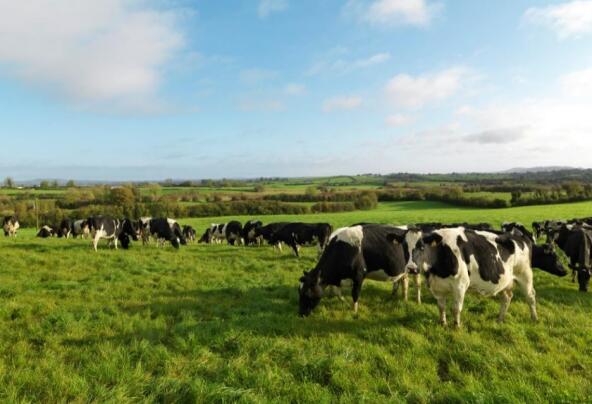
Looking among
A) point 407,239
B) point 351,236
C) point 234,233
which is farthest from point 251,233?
point 407,239

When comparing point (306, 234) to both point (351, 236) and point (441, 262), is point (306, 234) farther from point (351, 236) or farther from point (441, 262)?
point (441, 262)

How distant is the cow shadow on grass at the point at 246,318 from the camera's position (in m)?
7.23

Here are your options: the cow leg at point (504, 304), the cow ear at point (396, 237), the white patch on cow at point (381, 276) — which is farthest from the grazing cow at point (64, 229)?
the cow leg at point (504, 304)

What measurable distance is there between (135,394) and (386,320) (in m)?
5.31

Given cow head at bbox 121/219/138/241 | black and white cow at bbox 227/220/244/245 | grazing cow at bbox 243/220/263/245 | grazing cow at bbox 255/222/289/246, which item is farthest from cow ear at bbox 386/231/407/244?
black and white cow at bbox 227/220/244/245

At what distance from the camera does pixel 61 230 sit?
35.2m

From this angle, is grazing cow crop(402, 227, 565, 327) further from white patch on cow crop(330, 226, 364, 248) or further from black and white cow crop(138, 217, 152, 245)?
black and white cow crop(138, 217, 152, 245)

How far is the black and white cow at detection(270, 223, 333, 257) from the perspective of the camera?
19469 mm

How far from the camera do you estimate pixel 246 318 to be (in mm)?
8195

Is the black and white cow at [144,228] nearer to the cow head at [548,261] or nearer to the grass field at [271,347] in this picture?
the grass field at [271,347]

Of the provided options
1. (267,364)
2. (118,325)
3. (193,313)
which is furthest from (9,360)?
(267,364)

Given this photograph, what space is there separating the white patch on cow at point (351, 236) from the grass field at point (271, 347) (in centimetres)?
163

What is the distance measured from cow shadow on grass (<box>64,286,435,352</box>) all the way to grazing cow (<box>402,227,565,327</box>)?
956 mm

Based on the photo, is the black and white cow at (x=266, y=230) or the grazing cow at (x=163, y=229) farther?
the black and white cow at (x=266, y=230)
